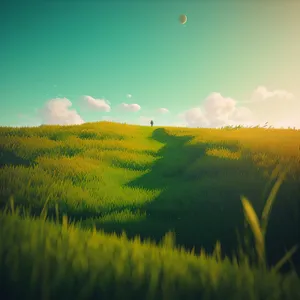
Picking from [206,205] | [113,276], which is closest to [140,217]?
[206,205]

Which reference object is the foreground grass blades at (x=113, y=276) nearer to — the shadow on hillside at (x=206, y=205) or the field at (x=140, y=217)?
the field at (x=140, y=217)

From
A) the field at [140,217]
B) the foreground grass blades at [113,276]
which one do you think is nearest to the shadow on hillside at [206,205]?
the field at [140,217]

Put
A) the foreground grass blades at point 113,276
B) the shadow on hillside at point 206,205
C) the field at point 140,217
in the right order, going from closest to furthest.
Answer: the foreground grass blades at point 113,276 < the field at point 140,217 < the shadow on hillside at point 206,205

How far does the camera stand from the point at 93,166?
7695 millimetres

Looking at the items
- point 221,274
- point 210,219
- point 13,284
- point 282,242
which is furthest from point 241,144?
point 13,284

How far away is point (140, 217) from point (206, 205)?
4.42 feet

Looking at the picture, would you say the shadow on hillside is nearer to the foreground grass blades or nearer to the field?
the field

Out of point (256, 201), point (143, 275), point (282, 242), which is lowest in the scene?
point (282, 242)

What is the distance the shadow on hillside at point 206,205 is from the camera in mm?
4289

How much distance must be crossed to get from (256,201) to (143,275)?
397 cm

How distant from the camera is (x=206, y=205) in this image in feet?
17.9

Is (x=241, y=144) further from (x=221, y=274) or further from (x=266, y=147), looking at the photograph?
(x=221, y=274)

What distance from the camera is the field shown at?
1554mm

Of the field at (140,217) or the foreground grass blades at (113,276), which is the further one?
the field at (140,217)
